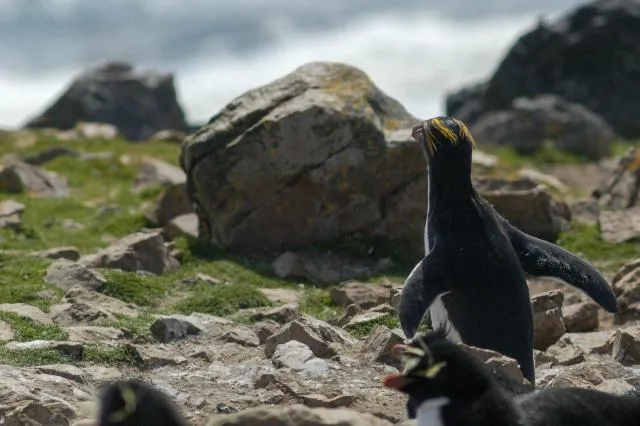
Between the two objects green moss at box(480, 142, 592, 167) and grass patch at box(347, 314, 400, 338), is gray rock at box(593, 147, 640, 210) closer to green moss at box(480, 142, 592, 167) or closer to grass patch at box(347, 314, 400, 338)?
grass patch at box(347, 314, 400, 338)

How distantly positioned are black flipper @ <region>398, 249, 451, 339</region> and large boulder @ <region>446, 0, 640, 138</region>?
33.3 metres

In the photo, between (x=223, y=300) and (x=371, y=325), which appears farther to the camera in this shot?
(x=223, y=300)

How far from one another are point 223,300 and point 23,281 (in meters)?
2.01

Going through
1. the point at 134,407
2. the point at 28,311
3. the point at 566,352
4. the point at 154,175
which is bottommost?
the point at 154,175

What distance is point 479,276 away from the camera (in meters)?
9.84

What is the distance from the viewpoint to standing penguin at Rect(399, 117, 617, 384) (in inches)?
384

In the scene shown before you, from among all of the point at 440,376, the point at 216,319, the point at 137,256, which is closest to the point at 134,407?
the point at 440,376

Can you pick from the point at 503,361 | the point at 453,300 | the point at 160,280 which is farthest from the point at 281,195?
the point at 503,361

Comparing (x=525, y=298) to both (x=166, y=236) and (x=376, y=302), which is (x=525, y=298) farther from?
(x=166, y=236)

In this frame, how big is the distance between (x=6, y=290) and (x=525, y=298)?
521 centimetres

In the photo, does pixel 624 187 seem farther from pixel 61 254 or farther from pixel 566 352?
pixel 566 352

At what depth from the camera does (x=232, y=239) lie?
52.2 ft

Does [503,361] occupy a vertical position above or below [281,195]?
above

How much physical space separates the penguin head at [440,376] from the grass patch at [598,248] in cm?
966
